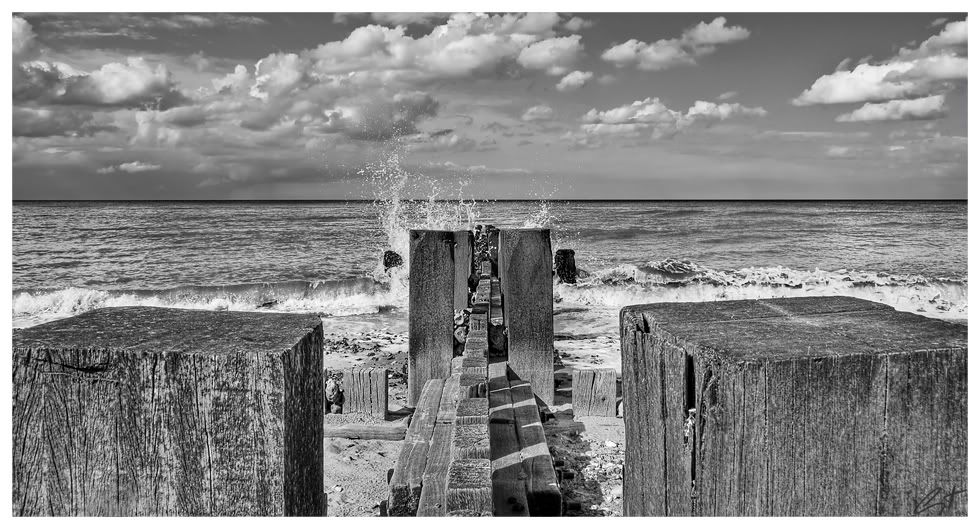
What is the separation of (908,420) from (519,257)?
448 cm

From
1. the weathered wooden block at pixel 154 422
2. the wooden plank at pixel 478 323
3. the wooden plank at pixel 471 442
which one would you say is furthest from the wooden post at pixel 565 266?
the weathered wooden block at pixel 154 422

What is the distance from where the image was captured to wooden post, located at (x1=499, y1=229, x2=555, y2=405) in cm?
562

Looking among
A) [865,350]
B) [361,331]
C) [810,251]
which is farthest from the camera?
[810,251]

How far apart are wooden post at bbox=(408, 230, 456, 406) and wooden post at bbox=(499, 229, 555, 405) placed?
0.50 m

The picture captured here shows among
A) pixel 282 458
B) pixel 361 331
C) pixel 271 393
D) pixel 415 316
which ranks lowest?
pixel 361 331

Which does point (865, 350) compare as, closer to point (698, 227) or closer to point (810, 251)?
point (810, 251)

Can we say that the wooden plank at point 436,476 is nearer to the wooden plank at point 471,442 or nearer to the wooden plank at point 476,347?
the wooden plank at point 471,442

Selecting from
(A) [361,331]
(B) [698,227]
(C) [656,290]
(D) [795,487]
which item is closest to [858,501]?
(D) [795,487]

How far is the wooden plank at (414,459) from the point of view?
3020 millimetres

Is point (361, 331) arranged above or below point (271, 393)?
below

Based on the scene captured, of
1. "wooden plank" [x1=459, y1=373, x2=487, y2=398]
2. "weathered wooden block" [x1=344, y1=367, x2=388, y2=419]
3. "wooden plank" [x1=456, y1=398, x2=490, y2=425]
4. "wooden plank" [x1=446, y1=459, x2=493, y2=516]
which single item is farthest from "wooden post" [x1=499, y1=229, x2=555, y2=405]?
"wooden plank" [x1=446, y1=459, x2=493, y2=516]

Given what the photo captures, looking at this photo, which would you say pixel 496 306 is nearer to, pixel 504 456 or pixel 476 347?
pixel 476 347

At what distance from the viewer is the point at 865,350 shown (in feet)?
3.85

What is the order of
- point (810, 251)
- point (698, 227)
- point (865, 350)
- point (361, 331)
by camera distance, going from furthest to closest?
point (698, 227), point (810, 251), point (361, 331), point (865, 350)
